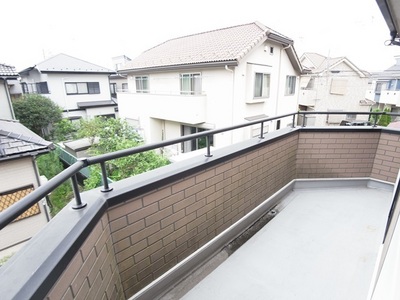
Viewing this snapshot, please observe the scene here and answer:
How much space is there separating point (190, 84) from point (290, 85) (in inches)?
192

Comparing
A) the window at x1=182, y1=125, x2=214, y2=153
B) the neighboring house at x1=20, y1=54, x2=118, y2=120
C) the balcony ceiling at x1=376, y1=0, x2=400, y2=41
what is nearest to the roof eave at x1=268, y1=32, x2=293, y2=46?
the window at x1=182, y1=125, x2=214, y2=153

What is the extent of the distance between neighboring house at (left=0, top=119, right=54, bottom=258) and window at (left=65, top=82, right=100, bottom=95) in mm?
10772

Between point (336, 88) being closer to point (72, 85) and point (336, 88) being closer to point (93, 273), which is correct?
Answer: point (93, 273)

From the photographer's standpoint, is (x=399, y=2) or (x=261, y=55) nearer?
(x=399, y=2)

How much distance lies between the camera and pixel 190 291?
1586mm

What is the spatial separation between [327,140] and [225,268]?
2229 mm

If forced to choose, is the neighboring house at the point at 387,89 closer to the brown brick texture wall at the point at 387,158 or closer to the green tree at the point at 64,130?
the brown brick texture wall at the point at 387,158

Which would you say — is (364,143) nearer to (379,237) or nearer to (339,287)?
(379,237)

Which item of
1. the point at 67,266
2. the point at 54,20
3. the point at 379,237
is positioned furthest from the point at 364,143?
the point at 54,20

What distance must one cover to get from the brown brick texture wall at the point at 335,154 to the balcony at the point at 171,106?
188 inches

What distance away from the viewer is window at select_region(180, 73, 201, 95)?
7.61 metres

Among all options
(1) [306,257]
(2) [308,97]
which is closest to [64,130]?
(1) [306,257]

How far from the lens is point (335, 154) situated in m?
2.97

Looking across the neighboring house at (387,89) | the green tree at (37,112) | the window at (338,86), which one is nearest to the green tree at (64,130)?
the green tree at (37,112)
